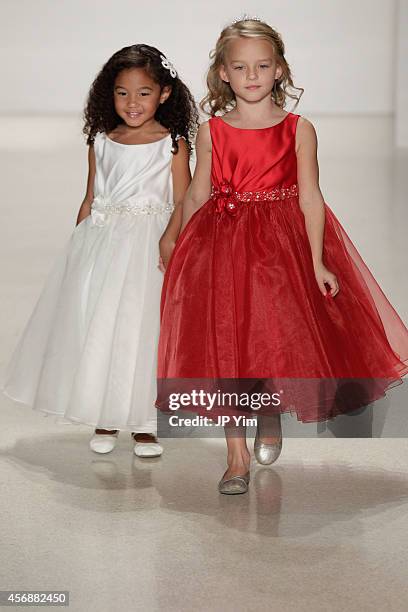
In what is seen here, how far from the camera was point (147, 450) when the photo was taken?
3031 millimetres

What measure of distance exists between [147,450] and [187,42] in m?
14.7

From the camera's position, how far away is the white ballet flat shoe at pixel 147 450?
9.94ft

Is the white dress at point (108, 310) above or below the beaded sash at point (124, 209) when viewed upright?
below

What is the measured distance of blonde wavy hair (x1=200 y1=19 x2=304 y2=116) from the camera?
9.04ft

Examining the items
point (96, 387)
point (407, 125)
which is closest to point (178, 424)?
point (96, 387)

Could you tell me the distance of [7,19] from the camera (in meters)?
17.5

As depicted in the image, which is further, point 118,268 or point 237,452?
point 118,268

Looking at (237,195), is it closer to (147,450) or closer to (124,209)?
(124,209)

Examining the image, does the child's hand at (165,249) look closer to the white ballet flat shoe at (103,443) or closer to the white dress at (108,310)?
the white dress at (108,310)

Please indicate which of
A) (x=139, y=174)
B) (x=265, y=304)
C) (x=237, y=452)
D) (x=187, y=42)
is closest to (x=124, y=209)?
(x=139, y=174)

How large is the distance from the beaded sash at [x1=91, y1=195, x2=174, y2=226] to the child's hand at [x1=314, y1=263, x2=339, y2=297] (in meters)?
0.52

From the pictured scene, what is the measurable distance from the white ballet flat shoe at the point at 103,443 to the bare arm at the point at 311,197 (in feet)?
2.31

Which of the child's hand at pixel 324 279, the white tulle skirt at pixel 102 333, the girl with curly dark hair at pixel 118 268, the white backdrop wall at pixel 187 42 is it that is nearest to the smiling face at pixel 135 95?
the girl with curly dark hair at pixel 118 268

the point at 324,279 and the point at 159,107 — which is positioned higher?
the point at 159,107
